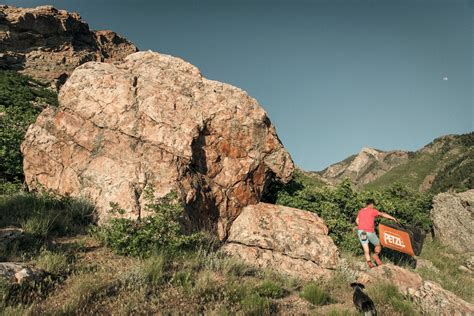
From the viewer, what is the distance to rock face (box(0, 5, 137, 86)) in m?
46.9

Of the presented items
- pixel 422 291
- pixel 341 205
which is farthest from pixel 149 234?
pixel 341 205

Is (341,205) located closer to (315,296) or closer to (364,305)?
(315,296)

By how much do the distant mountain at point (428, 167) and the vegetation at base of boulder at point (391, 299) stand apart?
25.0 m

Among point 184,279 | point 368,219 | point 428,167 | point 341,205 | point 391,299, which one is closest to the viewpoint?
point 184,279

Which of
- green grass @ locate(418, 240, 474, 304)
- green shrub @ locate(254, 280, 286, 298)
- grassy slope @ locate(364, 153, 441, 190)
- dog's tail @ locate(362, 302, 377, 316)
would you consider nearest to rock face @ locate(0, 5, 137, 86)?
green shrub @ locate(254, 280, 286, 298)

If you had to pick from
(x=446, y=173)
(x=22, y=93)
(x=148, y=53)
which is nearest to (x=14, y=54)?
(x=22, y=93)

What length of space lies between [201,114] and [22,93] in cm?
2354

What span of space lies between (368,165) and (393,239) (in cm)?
14025

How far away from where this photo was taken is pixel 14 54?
4819 centimetres

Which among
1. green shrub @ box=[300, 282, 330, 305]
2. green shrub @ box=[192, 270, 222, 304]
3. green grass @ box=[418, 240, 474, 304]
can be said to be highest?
green shrub @ box=[192, 270, 222, 304]

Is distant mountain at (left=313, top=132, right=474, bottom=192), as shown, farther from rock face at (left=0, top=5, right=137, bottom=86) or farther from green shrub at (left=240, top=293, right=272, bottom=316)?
rock face at (left=0, top=5, right=137, bottom=86)

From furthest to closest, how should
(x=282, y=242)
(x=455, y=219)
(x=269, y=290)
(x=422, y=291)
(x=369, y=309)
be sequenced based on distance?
(x=455, y=219) → (x=282, y=242) → (x=422, y=291) → (x=269, y=290) → (x=369, y=309)

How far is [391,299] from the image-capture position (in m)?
6.86

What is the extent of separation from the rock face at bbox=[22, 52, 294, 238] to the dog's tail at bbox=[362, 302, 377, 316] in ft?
16.1
